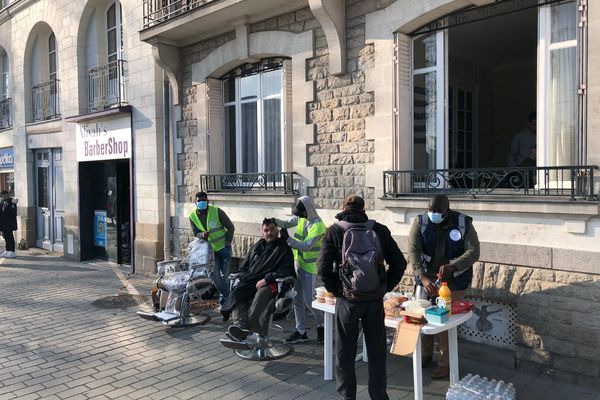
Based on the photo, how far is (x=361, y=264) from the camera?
3.88 meters

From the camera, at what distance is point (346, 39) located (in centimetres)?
657

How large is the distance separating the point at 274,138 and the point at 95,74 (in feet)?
18.6

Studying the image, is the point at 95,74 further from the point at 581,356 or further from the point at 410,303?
the point at 581,356

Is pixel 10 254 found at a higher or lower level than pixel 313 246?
lower

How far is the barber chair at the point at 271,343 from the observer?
209 inches

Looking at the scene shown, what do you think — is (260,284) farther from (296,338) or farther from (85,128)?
(85,128)

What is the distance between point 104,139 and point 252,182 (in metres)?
4.25

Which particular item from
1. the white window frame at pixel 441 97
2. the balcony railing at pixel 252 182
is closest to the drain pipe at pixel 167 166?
the balcony railing at pixel 252 182

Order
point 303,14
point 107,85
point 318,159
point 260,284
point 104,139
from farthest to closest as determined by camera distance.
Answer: point 107,85
point 104,139
point 303,14
point 318,159
point 260,284

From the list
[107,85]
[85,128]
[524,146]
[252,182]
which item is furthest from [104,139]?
[524,146]

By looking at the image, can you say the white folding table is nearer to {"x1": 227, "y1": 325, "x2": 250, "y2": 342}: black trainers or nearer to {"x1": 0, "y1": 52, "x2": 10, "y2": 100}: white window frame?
{"x1": 227, "y1": 325, "x2": 250, "y2": 342}: black trainers

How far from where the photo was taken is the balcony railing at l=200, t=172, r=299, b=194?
7379 millimetres

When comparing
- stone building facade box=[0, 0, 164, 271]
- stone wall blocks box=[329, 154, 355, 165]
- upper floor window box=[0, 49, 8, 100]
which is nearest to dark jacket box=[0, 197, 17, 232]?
stone building facade box=[0, 0, 164, 271]

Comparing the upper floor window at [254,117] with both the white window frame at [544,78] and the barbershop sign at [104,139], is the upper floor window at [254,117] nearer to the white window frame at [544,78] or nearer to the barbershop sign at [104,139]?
the barbershop sign at [104,139]
